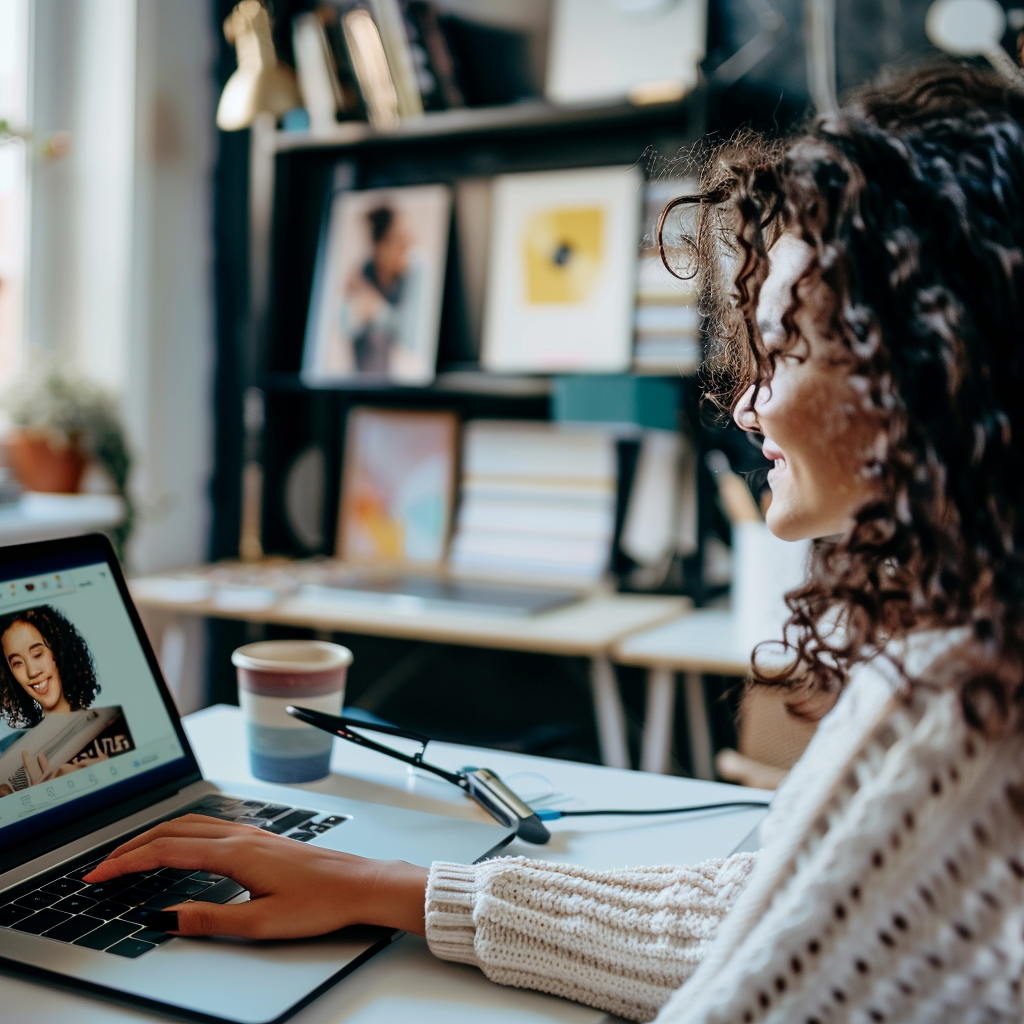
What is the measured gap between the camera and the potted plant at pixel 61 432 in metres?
2.09

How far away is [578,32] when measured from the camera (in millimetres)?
2205

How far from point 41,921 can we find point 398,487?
179 cm

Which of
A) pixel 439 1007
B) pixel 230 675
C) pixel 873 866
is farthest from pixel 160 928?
pixel 230 675

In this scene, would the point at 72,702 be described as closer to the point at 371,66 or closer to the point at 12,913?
the point at 12,913

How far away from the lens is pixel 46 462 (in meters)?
2.10

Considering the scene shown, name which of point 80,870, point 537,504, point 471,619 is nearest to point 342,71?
point 537,504

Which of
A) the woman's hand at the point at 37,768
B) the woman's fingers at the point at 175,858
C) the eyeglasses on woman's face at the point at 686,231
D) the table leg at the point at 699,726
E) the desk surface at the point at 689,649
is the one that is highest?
the eyeglasses on woman's face at the point at 686,231

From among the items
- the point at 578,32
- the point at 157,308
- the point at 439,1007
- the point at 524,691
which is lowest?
the point at 524,691

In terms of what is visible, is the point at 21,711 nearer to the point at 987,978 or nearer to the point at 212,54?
the point at 987,978

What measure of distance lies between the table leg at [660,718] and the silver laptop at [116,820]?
1010 millimetres

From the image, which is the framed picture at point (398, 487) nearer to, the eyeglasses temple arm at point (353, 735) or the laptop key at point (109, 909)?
the eyeglasses temple arm at point (353, 735)

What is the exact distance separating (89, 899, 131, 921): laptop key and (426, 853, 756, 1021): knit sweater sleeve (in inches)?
7.5

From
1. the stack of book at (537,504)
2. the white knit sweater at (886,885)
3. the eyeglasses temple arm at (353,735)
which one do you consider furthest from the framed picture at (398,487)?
the white knit sweater at (886,885)

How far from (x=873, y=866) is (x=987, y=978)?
7 cm
